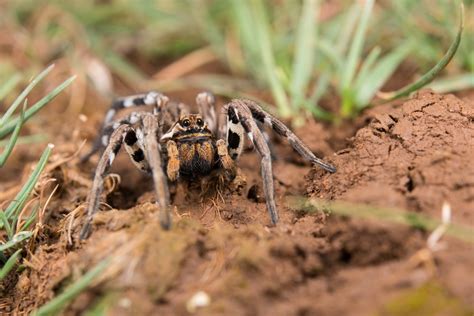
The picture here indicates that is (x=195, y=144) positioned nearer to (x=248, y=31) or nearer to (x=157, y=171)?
(x=157, y=171)

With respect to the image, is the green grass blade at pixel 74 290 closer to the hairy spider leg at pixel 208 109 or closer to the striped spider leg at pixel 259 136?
the striped spider leg at pixel 259 136

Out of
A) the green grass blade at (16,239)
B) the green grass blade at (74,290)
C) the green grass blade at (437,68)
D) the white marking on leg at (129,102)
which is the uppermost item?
the white marking on leg at (129,102)

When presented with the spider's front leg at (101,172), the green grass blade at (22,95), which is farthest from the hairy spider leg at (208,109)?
the green grass blade at (22,95)

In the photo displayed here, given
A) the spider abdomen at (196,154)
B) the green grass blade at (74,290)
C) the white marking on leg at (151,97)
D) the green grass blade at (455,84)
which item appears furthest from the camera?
the green grass blade at (455,84)

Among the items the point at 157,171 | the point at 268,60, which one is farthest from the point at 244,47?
the point at 157,171

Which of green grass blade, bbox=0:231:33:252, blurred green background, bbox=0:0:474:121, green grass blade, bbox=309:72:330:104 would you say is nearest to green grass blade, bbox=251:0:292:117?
blurred green background, bbox=0:0:474:121

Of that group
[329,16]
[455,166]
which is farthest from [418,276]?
[329,16]

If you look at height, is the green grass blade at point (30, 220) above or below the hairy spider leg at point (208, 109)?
below

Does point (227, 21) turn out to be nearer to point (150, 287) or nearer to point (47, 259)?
point (47, 259)
